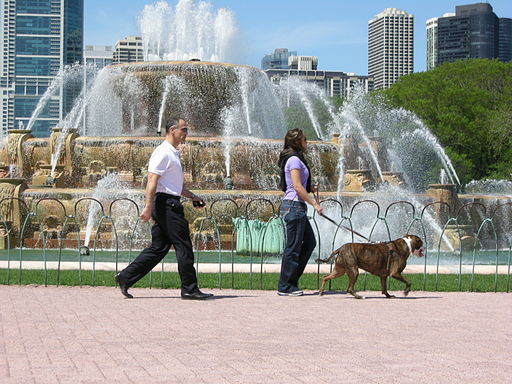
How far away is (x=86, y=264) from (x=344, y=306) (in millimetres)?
6647

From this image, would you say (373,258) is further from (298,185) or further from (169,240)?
(169,240)

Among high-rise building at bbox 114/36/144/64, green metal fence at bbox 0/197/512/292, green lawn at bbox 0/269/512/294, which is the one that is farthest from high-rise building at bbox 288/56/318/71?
green lawn at bbox 0/269/512/294

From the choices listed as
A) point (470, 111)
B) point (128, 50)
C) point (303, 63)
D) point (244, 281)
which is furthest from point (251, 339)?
point (128, 50)

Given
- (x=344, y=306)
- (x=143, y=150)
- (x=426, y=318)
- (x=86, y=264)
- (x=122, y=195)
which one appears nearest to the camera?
(x=426, y=318)

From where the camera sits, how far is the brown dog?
34.6 feet

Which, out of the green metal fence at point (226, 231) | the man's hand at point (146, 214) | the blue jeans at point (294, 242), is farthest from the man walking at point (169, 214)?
the green metal fence at point (226, 231)

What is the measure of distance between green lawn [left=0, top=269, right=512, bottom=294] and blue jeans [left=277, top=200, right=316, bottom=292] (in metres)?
1.27

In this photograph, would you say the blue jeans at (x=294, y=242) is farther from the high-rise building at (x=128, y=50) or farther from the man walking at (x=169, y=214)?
the high-rise building at (x=128, y=50)

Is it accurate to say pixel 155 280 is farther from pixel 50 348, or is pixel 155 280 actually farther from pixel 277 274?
pixel 50 348

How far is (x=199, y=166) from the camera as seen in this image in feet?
81.5

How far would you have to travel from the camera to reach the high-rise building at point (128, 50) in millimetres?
179625

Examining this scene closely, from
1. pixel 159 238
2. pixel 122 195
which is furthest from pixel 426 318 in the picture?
pixel 122 195

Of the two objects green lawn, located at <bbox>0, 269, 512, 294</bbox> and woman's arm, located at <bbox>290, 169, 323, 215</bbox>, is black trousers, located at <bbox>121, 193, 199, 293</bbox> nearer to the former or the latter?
woman's arm, located at <bbox>290, 169, 323, 215</bbox>

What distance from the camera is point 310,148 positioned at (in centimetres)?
2594
